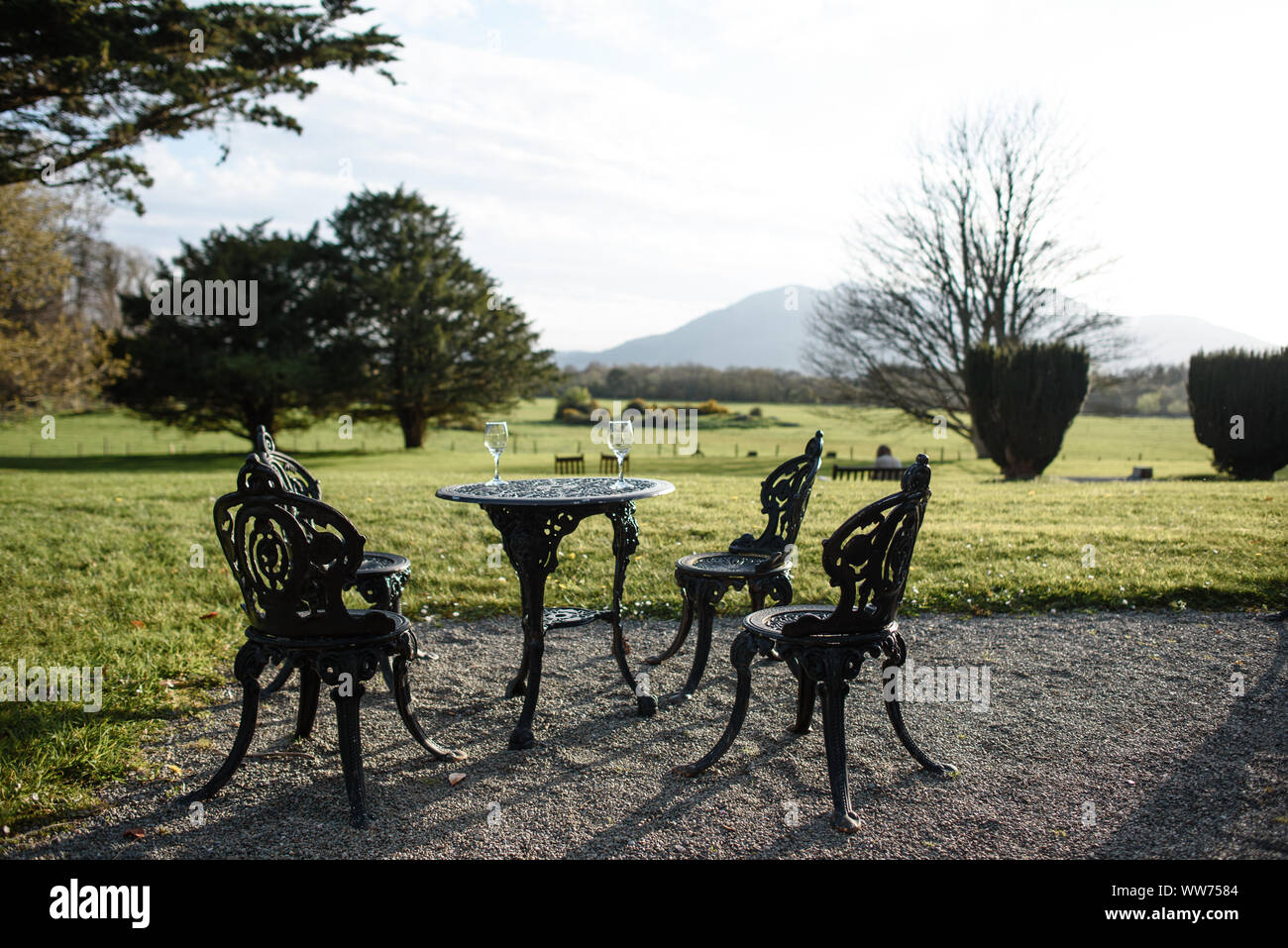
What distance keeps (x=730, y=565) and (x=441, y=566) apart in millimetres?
4126

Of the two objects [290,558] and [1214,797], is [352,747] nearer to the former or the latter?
[290,558]

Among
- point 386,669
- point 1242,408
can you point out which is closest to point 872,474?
point 1242,408

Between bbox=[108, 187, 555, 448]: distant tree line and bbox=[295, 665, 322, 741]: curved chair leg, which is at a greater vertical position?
bbox=[108, 187, 555, 448]: distant tree line

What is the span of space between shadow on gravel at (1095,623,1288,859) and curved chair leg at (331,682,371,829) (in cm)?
294

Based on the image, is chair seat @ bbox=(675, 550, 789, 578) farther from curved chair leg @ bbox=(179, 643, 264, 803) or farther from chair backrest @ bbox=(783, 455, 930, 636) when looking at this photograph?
curved chair leg @ bbox=(179, 643, 264, 803)

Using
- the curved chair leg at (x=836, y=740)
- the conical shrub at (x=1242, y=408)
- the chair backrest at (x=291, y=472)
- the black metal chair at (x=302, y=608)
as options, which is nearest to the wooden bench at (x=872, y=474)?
the conical shrub at (x=1242, y=408)

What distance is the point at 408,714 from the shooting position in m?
3.91

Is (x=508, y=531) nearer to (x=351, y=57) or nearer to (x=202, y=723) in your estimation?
(x=202, y=723)

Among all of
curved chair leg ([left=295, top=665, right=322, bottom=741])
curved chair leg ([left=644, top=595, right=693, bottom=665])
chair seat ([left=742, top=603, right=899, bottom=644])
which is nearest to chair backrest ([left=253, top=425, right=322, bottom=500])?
curved chair leg ([left=295, top=665, right=322, bottom=741])

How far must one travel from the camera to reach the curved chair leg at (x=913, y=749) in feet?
12.5

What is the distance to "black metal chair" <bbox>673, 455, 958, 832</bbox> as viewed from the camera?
332 cm

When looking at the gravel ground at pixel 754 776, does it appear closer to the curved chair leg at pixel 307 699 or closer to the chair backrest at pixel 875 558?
the curved chair leg at pixel 307 699
